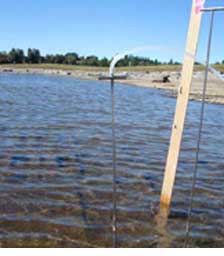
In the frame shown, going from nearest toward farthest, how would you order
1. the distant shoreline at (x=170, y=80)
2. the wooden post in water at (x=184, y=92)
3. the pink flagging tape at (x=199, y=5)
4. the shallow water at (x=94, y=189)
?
the pink flagging tape at (x=199, y=5) < the wooden post in water at (x=184, y=92) < the shallow water at (x=94, y=189) < the distant shoreline at (x=170, y=80)

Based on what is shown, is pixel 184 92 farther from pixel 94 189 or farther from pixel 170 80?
pixel 170 80

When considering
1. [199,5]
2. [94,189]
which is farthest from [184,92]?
[94,189]

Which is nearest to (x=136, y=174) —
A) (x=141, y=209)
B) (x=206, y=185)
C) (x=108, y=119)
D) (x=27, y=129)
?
(x=206, y=185)

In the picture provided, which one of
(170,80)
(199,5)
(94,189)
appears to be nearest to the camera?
(199,5)

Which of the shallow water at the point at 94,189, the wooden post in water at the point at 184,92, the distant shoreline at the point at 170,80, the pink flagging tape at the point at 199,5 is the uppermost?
the pink flagging tape at the point at 199,5

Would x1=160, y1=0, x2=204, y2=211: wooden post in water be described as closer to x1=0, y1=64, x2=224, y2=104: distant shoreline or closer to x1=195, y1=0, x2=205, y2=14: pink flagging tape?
x1=195, y1=0, x2=205, y2=14: pink flagging tape

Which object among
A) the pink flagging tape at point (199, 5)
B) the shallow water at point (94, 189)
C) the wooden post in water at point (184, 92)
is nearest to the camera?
the pink flagging tape at point (199, 5)

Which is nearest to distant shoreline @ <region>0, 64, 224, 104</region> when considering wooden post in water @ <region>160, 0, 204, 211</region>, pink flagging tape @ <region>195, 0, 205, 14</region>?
wooden post in water @ <region>160, 0, 204, 211</region>

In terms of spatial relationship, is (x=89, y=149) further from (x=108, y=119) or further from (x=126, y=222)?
(x=108, y=119)

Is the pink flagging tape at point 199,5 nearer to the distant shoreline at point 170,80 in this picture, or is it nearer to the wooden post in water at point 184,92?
the wooden post in water at point 184,92

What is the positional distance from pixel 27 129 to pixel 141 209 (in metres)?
9.25

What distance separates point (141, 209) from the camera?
28.0 ft

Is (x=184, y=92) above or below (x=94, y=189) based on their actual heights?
above

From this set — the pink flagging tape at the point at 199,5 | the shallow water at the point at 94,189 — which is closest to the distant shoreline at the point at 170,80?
the pink flagging tape at the point at 199,5
